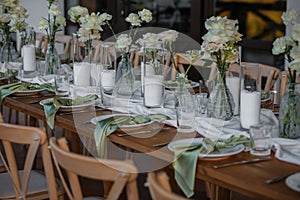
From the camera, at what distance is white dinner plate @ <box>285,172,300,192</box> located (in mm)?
1813

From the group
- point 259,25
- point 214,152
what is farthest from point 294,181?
point 259,25

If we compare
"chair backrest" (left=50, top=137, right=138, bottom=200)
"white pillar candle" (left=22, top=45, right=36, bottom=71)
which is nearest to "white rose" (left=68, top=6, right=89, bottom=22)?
"white pillar candle" (left=22, top=45, right=36, bottom=71)

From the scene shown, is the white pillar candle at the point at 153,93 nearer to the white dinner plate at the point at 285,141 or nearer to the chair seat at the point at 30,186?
the chair seat at the point at 30,186

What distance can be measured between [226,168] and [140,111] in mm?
896

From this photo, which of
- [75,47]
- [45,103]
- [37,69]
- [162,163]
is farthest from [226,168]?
[37,69]

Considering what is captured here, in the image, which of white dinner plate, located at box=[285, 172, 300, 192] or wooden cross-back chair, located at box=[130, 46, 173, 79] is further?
wooden cross-back chair, located at box=[130, 46, 173, 79]

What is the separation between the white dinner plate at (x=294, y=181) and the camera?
5.95 ft

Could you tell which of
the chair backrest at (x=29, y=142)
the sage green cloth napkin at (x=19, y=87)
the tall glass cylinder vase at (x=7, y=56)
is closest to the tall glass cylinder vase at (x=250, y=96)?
the chair backrest at (x=29, y=142)

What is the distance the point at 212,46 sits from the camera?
2.48m

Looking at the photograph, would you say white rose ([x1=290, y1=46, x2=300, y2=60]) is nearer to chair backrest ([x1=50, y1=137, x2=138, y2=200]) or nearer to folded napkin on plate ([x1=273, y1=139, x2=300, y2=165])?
folded napkin on plate ([x1=273, y1=139, x2=300, y2=165])

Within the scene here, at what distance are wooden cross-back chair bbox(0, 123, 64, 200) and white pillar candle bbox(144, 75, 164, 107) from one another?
604 millimetres

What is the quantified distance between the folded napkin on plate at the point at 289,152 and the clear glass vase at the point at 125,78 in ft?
3.52

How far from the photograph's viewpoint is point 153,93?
2861 millimetres

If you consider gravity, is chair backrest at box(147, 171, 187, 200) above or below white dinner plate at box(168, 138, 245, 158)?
above
